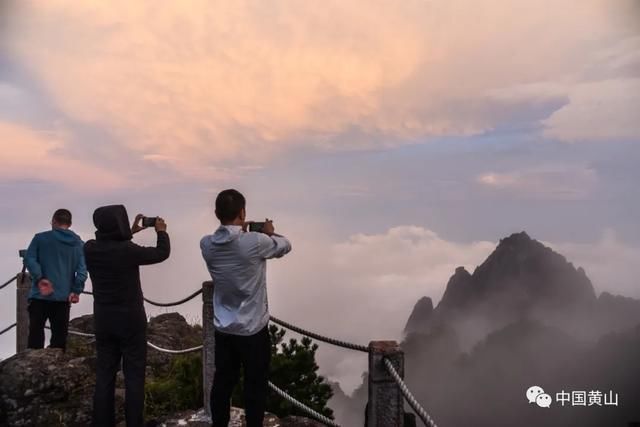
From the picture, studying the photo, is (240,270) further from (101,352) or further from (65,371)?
(65,371)

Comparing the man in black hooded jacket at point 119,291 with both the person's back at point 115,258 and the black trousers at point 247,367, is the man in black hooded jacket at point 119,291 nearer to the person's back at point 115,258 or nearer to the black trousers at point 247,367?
the person's back at point 115,258

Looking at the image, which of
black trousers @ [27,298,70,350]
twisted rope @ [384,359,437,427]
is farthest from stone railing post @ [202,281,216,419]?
black trousers @ [27,298,70,350]

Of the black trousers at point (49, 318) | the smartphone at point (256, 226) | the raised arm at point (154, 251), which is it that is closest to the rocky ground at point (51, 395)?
the black trousers at point (49, 318)

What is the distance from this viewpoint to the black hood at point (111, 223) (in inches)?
190

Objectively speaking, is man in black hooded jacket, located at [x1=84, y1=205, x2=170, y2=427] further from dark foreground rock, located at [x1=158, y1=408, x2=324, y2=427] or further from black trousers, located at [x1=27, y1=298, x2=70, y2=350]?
black trousers, located at [x1=27, y1=298, x2=70, y2=350]

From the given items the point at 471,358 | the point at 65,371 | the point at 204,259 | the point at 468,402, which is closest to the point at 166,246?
the point at 204,259

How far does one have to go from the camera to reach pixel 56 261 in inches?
290

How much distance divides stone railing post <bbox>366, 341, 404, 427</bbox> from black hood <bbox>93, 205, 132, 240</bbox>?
2.16 m

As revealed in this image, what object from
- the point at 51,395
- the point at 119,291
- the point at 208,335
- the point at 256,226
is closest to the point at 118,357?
the point at 119,291

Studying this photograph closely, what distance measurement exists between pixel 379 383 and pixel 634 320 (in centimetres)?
17739

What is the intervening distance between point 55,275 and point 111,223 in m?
3.08

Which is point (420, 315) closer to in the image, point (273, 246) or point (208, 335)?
point (208, 335)

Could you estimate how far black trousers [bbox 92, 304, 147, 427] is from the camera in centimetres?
490

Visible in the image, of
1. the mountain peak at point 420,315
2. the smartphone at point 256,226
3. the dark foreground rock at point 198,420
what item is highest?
the smartphone at point 256,226
